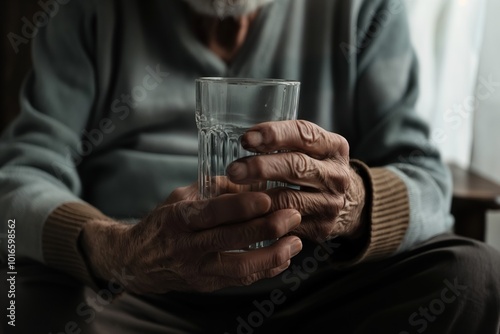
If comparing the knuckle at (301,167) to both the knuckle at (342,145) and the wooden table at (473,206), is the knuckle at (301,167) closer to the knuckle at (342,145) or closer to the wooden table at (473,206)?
the knuckle at (342,145)

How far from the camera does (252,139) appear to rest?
0.58 meters

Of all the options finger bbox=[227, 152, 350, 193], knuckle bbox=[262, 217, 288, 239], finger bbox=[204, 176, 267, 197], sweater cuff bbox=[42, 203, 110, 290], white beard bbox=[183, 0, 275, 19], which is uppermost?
white beard bbox=[183, 0, 275, 19]

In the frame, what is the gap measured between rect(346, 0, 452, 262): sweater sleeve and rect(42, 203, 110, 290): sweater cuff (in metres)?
0.36

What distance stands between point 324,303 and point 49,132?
0.51 meters

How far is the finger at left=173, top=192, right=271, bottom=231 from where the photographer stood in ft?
1.95

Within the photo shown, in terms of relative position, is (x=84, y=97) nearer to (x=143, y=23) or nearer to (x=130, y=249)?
(x=143, y=23)

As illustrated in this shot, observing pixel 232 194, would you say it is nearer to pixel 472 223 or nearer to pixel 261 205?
pixel 261 205

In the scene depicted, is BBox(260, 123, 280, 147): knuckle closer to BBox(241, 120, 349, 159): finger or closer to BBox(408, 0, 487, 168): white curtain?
BBox(241, 120, 349, 159): finger

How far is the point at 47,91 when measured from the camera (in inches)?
41.0

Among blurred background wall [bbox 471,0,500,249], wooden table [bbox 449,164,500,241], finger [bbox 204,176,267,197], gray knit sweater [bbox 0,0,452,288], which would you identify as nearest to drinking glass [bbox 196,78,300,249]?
finger [bbox 204,176,267,197]

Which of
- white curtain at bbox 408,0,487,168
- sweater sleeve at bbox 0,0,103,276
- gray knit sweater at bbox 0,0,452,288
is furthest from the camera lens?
white curtain at bbox 408,0,487,168

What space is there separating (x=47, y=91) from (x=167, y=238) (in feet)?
1.63

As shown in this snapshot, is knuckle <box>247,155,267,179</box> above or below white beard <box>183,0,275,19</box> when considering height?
below

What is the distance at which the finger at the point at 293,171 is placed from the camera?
588mm
